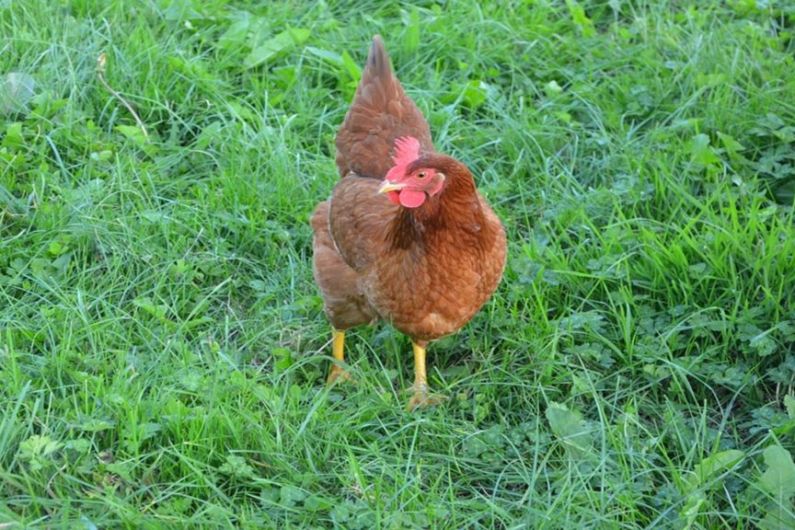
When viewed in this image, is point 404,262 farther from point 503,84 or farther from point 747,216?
point 503,84

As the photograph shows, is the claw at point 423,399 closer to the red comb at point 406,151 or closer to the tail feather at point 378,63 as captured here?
the red comb at point 406,151

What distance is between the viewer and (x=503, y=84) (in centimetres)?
538

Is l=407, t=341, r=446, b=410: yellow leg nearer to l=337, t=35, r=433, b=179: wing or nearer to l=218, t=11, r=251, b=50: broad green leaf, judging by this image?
l=337, t=35, r=433, b=179: wing

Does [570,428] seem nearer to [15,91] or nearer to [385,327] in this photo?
[385,327]

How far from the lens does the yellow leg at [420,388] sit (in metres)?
3.85

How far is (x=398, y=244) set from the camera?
3666mm

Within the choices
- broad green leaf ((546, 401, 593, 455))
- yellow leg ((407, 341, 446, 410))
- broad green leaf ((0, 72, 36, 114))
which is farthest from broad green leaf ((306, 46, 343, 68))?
broad green leaf ((546, 401, 593, 455))

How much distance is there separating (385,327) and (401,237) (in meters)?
0.73

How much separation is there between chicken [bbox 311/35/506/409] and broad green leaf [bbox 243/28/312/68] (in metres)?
1.23

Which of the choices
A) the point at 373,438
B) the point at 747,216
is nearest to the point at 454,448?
the point at 373,438

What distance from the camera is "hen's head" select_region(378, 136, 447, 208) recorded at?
11.3 feet

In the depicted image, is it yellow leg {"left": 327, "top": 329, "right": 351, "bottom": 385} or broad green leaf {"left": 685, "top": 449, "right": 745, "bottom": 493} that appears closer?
broad green leaf {"left": 685, "top": 449, "right": 745, "bottom": 493}

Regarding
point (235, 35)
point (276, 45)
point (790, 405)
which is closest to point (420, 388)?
point (790, 405)

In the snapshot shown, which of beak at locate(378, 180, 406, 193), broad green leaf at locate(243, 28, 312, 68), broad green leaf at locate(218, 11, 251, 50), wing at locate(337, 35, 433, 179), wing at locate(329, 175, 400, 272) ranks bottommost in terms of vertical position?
broad green leaf at locate(243, 28, 312, 68)
